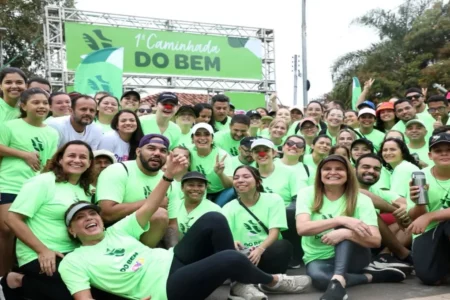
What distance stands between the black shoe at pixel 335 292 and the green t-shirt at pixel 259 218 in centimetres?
78

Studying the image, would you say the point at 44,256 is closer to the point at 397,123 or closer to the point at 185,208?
the point at 185,208

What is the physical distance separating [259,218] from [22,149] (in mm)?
2393

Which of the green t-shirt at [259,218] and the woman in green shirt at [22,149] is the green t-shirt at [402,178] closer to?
the green t-shirt at [259,218]

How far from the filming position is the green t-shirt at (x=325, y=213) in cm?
468

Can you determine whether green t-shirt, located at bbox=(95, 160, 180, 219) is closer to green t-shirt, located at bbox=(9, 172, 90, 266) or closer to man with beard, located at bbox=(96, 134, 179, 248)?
man with beard, located at bbox=(96, 134, 179, 248)

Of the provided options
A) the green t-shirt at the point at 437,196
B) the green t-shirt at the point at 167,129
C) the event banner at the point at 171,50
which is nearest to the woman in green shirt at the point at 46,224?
the green t-shirt at the point at 167,129

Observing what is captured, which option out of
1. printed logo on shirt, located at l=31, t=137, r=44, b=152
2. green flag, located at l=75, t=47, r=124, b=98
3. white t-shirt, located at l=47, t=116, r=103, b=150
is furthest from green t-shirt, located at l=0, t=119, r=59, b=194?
green flag, located at l=75, t=47, r=124, b=98

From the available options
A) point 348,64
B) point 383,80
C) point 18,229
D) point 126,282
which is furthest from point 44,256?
point 348,64

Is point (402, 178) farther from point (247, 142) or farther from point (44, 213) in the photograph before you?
point (44, 213)

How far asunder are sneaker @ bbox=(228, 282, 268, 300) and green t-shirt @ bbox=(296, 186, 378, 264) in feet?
2.77

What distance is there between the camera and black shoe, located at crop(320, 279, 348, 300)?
13.8ft

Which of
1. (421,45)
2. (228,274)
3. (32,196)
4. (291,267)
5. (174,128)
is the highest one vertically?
(421,45)

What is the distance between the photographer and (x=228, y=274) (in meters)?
3.82

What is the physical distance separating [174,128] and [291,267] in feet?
7.78
